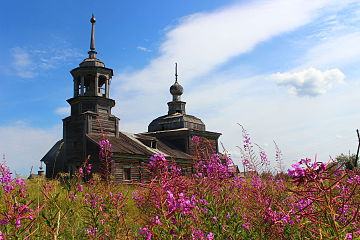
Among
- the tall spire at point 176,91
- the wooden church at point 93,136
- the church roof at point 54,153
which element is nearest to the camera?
the wooden church at point 93,136

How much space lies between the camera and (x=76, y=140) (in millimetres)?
23062

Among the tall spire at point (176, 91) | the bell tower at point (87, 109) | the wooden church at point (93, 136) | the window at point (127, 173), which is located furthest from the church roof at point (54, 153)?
the tall spire at point (176, 91)

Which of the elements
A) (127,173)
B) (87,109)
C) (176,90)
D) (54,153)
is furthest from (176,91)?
(54,153)

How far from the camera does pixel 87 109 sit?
23719mm

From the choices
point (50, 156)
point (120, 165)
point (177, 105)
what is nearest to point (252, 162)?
point (120, 165)

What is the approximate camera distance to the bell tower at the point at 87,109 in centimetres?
2286

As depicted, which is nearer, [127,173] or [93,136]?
[93,136]

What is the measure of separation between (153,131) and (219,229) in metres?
32.2

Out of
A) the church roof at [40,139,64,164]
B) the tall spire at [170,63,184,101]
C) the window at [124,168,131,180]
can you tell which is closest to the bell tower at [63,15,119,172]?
the church roof at [40,139,64,164]

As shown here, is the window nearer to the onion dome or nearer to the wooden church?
the wooden church

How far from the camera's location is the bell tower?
22859 mm

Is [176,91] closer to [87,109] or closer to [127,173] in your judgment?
[87,109]

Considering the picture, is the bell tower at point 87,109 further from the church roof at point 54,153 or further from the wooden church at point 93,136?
the church roof at point 54,153

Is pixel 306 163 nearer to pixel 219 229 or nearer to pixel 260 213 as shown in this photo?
pixel 260 213
